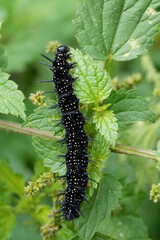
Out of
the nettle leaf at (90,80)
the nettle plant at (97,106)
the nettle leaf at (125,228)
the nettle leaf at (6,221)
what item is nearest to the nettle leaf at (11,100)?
the nettle plant at (97,106)

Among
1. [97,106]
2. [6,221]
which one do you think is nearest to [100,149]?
[97,106]

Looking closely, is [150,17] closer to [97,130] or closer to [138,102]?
[138,102]

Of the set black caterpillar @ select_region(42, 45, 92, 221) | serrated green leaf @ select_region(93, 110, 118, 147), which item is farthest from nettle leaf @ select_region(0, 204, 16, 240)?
serrated green leaf @ select_region(93, 110, 118, 147)

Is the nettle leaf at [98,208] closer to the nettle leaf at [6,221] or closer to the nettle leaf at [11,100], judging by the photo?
the nettle leaf at [11,100]

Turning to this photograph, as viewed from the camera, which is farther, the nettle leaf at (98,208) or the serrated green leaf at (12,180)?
the serrated green leaf at (12,180)

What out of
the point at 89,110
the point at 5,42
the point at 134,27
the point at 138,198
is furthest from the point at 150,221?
the point at 5,42
